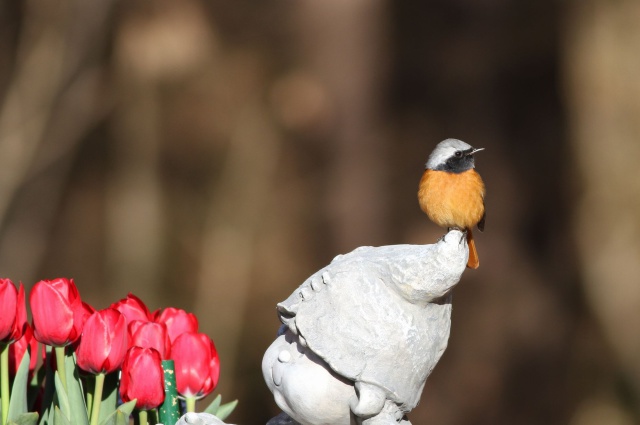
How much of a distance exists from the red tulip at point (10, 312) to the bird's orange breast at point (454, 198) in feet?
2.03

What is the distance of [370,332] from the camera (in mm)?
1380

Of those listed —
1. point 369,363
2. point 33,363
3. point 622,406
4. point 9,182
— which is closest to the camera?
point 369,363

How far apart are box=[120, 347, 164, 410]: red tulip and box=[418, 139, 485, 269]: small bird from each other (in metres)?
0.46

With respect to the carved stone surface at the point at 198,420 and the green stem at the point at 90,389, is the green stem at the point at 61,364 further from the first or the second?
the carved stone surface at the point at 198,420

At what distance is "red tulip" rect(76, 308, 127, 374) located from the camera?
4.86 feet

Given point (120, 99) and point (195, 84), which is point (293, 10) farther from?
point (120, 99)

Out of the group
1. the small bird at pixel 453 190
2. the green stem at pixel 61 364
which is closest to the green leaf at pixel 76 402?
the green stem at pixel 61 364

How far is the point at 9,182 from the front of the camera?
5.14 m

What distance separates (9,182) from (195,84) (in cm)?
109

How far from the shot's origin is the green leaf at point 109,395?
1.64 m

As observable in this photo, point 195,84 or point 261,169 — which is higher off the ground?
point 195,84

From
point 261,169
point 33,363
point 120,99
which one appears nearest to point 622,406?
point 261,169

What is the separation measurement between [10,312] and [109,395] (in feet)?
0.78

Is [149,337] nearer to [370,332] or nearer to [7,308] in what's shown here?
[7,308]
